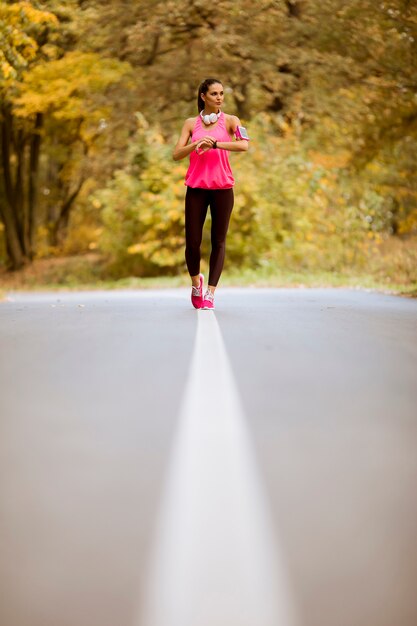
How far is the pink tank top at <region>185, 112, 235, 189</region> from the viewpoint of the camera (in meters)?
10.9

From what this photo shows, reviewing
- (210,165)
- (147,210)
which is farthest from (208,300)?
(147,210)

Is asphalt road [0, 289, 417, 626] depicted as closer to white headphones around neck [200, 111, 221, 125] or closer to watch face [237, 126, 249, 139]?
watch face [237, 126, 249, 139]

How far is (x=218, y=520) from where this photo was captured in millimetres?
3785

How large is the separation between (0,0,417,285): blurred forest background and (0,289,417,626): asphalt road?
44.2 ft

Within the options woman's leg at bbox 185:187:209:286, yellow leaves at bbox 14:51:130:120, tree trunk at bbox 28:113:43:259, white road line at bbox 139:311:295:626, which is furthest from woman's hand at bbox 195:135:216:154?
tree trunk at bbox 28:113:43:259

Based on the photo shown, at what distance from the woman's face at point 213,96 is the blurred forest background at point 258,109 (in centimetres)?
932

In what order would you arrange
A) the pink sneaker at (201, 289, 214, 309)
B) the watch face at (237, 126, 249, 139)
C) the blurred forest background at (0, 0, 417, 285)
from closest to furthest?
1. the watch face at (237, 126, 249, 139)
2. the pink sneaker at (201, 289, 214, 309)
3. the blurred forest background at (0, 0, 417, 285)

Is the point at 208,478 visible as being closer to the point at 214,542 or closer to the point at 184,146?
the point at 214,542

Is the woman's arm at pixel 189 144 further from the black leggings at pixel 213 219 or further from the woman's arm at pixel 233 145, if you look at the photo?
the black leggings at pixel 213 219

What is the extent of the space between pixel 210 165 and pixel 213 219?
0.64 metres

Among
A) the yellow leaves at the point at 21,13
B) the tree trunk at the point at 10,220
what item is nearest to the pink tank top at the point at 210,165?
the yellow leaves at the point at 21,13

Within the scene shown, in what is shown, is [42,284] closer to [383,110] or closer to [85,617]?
[383,110]

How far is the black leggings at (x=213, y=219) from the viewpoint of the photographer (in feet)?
37.0

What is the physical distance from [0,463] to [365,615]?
6.80ft
